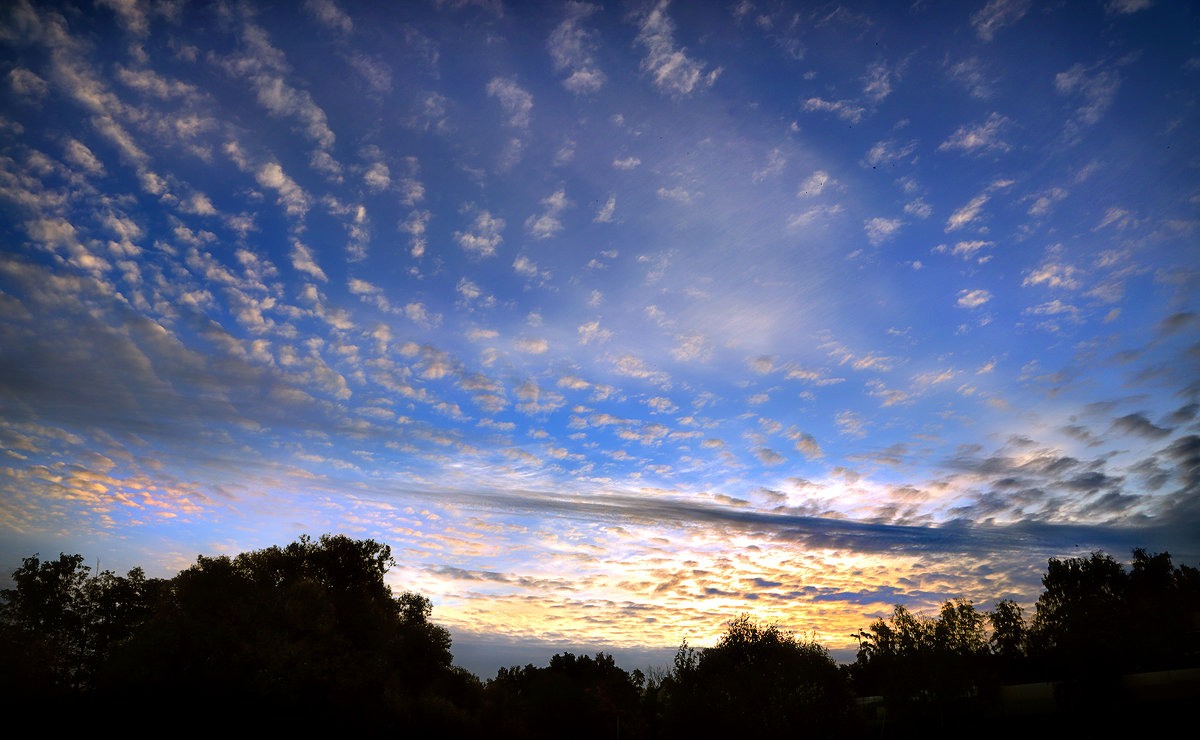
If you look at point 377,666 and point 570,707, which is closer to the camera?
point 377,666

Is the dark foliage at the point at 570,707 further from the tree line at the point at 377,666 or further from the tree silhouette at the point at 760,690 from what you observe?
the tree silhouette at the point at 760,690

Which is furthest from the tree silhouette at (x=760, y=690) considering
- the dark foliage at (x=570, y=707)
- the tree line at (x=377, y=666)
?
the dark foliage at (x=570, y=707)

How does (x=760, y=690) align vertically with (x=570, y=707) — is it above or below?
above

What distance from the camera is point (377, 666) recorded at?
46.7m

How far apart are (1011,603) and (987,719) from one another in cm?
3982

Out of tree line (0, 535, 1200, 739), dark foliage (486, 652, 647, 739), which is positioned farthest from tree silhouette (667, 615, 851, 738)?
dark foliage (486, 652, 647, 739)

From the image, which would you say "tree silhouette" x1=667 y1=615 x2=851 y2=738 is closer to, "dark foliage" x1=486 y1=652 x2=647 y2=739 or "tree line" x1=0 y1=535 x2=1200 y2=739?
"tree line" x1=0 y1=535 x2=1200 y2=739

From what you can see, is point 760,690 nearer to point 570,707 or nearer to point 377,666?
point 377,666

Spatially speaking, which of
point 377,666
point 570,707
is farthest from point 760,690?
point 570,707

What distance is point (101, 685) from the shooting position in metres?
41.7

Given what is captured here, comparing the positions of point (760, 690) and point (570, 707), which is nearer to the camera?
point (760, 690)

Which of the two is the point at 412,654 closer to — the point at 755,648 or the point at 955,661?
the point at 755,648

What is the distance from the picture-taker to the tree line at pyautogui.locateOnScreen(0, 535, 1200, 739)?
132 feet

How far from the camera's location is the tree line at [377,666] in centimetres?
4022
